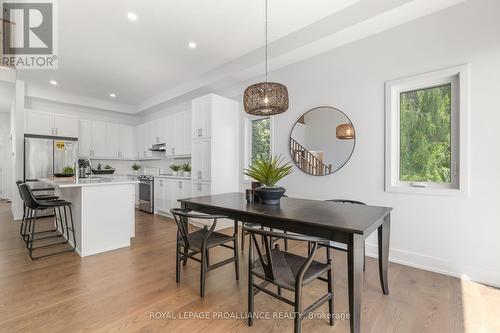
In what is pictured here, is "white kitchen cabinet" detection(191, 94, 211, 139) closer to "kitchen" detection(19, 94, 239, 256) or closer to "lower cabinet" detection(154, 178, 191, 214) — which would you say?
"kitchen" detection(19, 94, 239, 256)

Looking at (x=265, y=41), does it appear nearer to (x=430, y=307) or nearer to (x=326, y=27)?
(x=326, y=27)

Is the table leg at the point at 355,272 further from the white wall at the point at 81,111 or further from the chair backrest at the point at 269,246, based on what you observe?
the white wall at the point at 81,111

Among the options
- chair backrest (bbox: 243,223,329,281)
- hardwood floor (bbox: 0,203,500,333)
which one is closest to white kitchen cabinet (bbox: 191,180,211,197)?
hardwood floor (bbox: 0,203,500,333)

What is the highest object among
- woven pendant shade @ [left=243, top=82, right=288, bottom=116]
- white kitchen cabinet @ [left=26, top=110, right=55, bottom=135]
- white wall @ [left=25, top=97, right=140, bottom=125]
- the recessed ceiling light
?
the recessed ceiling light

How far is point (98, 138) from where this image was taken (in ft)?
20.6

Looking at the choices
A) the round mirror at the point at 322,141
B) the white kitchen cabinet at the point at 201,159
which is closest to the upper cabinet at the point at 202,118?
the white kitchen cabinet at the point at 201,159

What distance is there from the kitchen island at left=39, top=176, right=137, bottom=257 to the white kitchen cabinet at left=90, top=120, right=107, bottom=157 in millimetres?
3173

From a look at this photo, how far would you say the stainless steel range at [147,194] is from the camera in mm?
5566

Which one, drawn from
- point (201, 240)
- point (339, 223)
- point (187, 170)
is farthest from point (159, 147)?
point (339, 223)

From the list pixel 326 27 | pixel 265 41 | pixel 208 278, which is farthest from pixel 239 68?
pixel 208 278

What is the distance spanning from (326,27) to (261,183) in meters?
2.09

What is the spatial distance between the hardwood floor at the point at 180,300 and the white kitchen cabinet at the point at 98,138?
12.6 feet

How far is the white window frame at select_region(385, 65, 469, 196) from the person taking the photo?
2377 millimetres

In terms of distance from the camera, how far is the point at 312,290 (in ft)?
Result: 7.17
